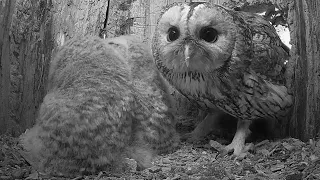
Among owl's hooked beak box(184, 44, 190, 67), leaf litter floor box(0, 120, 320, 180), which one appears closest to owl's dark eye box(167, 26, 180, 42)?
owl's hooked beak box(184, 44, 190, 67)

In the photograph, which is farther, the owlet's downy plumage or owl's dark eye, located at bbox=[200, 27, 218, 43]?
owl's dark eye, located at bbox=[200, 27, 218, 43]

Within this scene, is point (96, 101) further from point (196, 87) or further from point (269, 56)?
point (269, 56)

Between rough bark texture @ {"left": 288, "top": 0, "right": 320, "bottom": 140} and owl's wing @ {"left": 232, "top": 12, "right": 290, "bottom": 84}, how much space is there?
113mm

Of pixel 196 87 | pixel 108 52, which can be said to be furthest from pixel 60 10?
pixel 196 87

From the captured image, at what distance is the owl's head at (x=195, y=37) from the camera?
2.61 metres

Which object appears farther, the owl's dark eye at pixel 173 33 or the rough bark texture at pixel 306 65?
the rough bark texture at pixel 306 65

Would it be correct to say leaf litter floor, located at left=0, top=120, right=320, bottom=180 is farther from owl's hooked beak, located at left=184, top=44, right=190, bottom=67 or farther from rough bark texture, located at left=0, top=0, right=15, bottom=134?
owl's hooked beak, located at left=184, top=44, right=190, bottom=67

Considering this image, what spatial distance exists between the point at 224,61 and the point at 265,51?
1.31ft

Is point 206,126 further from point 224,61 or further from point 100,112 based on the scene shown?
point 100,112

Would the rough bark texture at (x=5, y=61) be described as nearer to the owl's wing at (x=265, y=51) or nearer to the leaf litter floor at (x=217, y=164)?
the leaf litter floor at (x=217, y=164)

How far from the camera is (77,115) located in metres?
2.33

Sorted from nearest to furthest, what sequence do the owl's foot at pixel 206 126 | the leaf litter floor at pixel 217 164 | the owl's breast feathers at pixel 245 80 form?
the leaf litter floor at pixel 217 164 < the owl's breast feathers at pixel 245 80 < the owl's foot at pixel 206 126

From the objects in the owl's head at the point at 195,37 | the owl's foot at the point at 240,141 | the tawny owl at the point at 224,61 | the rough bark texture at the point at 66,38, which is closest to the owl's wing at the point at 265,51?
the tawny owl at the point at 224,61

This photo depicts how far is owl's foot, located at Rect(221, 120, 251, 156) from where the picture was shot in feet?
9.63
